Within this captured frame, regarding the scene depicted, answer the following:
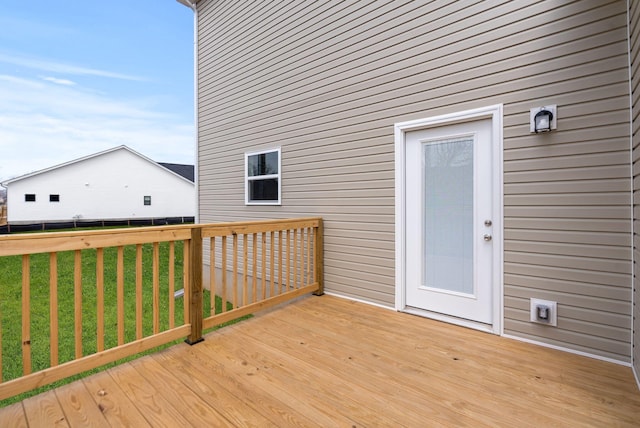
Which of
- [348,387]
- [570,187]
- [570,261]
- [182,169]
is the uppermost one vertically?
[182,169]

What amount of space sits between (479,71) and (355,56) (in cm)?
148

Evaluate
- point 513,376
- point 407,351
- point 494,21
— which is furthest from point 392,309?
point 494,21

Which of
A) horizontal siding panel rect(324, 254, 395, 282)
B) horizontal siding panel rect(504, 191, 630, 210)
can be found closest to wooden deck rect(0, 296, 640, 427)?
horizontal siding panel rect(324, 254, 395, 282)

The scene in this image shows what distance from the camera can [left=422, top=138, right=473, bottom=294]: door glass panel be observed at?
291 centimetres

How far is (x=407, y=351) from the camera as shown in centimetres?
240

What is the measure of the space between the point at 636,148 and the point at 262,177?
13.9ft

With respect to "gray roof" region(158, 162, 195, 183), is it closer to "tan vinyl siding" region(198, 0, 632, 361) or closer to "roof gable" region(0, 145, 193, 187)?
"roof gable" region(0, 145, 193, 187)

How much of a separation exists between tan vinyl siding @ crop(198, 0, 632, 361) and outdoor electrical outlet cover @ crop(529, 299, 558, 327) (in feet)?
0.14

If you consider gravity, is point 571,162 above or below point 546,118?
below

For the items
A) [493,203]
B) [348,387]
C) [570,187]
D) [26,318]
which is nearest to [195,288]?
[26,318]

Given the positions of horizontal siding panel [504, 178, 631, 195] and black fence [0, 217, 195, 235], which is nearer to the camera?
horizontal siding panel [504, 178, 631, 195]

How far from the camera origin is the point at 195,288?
8.38ft

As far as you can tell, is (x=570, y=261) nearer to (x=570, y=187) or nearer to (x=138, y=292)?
(x=570, y=187)

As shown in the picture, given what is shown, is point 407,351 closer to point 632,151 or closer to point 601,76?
point 632,151
